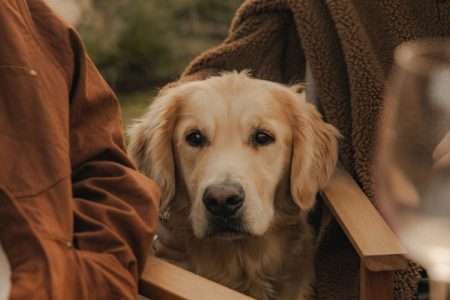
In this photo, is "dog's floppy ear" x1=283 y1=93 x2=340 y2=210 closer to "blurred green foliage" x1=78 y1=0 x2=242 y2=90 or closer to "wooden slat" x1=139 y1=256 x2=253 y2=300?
"wooden slat" x1=139 y1=256 x2=253 y2=300

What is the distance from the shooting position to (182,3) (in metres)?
5.46

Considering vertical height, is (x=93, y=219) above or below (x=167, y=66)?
above

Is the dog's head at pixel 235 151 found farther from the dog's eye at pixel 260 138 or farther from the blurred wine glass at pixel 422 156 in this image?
the blurred wine glass at pixel 422 156

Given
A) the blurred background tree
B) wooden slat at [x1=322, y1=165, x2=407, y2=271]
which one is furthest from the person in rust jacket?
the blurred background tree

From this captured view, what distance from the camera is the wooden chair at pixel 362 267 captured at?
119 cm

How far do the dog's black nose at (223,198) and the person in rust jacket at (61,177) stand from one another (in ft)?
0.65

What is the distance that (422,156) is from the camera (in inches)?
26.3

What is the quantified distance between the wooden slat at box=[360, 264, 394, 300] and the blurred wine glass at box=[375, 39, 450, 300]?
24.9 inches

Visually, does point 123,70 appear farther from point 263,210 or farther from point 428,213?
point 428,213

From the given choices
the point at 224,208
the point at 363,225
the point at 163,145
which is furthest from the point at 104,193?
the point at 363,225

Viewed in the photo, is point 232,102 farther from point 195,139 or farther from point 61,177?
point 61,177

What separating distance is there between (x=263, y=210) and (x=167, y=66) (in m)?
3.35

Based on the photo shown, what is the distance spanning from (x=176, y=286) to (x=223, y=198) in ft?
1.13

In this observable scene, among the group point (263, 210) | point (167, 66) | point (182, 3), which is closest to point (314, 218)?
point (263, 210)
